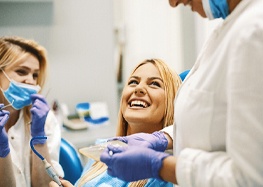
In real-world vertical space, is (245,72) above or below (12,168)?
above

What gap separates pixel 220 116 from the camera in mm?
843

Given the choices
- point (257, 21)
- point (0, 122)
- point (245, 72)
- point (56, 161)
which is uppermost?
point (257, 21)

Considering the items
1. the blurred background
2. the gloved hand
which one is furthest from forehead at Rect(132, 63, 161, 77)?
the blurred background

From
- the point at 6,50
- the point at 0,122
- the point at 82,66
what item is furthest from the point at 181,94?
the point at 82,66

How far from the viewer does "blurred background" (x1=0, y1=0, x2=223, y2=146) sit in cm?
290

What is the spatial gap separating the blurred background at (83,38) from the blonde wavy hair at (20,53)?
1004 mm

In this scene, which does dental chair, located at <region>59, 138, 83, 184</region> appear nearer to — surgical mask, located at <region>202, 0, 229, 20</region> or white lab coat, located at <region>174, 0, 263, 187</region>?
white lab coat, located at <region>174, 0, 263, 187</region>

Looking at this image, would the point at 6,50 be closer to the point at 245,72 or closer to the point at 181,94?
the point at 181,94

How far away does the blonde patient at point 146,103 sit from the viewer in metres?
1.57

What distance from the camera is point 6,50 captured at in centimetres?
181

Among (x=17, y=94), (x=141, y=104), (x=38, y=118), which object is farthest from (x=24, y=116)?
(x=141, y=104)

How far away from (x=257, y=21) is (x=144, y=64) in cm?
95

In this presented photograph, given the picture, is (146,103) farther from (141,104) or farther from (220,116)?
(220,116)

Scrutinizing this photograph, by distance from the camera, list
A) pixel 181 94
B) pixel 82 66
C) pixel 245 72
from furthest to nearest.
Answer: pixel 82 66
pixel 181 94
pixel 245 72
